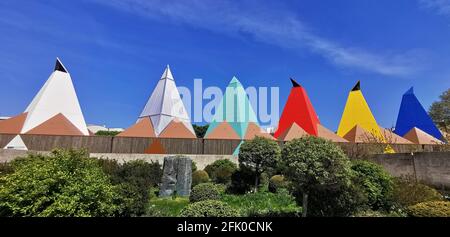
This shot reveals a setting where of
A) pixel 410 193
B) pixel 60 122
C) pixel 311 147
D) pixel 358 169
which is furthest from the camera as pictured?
pixel 60 122

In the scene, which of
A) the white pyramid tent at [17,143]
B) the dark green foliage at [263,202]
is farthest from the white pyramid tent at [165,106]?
the dark green foliage at [263,202]

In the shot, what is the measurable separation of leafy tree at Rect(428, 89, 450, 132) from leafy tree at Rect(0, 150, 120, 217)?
4288 centimetres

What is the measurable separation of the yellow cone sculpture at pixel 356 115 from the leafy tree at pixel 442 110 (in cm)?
1288

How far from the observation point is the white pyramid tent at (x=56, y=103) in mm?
24219

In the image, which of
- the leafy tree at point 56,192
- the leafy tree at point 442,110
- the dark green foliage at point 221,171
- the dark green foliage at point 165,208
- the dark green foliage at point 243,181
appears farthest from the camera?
the leafy tree at point 442,110

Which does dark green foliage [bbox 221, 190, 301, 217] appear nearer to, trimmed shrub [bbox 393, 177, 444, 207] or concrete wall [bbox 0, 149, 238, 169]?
trimmed shrub [bbox 393, 177, 444, 207]

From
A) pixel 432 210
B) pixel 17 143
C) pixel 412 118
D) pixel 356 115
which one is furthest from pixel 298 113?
pixel 17 143

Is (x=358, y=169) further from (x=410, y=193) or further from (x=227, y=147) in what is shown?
(x=227, y=147)

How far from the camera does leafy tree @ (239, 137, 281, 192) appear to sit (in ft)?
43.4

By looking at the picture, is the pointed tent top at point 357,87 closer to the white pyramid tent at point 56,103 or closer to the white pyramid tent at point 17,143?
the white pyramid tent at point 56,103

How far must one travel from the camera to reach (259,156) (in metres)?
13.2

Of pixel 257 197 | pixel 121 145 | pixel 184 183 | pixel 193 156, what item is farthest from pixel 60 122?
pixel 257 197
